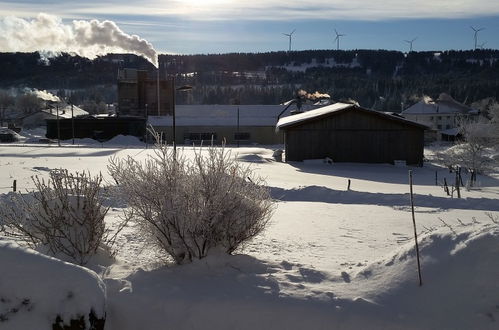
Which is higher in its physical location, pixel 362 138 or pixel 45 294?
pixel 45 294

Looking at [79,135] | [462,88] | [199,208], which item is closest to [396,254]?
[199,208]

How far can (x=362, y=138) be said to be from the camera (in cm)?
3919

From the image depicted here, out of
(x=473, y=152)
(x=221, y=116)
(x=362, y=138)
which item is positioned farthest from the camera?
(x=221, y=116)

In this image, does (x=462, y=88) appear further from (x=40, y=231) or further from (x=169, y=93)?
(x=40, y=231)

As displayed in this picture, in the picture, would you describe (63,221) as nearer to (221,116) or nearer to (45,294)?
(45,294)

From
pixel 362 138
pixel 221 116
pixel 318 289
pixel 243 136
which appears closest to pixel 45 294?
pixel 318 289

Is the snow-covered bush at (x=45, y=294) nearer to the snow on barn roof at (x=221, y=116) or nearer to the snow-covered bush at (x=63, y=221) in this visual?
the snow-covered bush at (x=63, y=221)

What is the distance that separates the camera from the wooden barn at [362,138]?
39.1 metres

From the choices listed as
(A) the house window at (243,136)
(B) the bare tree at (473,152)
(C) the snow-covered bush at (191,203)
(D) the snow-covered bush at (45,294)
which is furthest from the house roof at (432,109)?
(D) the snow-covered bush at (45,294)

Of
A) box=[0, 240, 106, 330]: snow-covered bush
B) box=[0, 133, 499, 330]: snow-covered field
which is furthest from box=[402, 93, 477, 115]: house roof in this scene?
box=[0, 240, 106, 330]: snow-covered bush

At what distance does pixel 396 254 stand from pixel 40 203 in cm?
567

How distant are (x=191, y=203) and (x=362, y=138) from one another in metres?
31.9

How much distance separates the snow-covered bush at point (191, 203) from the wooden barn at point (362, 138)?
98.9 feet

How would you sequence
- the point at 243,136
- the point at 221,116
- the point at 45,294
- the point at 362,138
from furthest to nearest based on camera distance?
the point at 221,116
the point at 243,136
the point at 362,138
the point at 45,294
